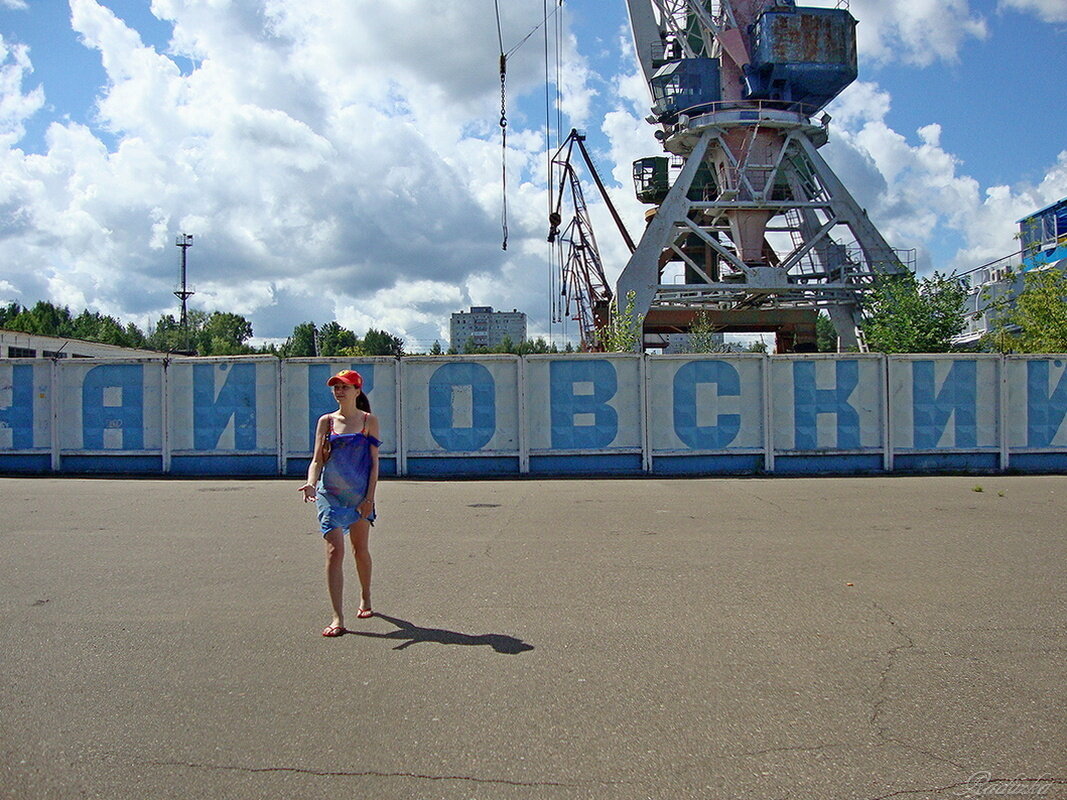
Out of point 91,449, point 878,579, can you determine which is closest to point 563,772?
point 878,579

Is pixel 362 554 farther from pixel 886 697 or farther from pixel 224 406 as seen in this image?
pixel 224 406

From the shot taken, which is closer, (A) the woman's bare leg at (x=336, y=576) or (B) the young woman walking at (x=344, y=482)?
(A) the woman's bare leg at (x=336, y=576)

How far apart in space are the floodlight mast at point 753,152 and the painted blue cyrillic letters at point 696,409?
27662 mm

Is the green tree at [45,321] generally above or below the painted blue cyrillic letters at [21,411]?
above

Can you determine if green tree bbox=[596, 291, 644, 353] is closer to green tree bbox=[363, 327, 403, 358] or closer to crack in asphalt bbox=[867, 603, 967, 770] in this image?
crack in asphalt bbox=[867, 603, 967, 770]

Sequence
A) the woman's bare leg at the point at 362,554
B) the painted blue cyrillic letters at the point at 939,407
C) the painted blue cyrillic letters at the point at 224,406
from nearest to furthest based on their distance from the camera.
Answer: the woman's bare leg at the point at 362,554 → the painted blue cyrillic letters at the point at 939,407 → the painted blue cyrillic letters at the point at 224,406

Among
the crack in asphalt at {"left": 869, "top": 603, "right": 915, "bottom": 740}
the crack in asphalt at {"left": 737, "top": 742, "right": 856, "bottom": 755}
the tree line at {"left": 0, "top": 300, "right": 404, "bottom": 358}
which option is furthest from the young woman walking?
the tree line at {"left": 0, "top": 300, "right": 404, "bottom": 358}

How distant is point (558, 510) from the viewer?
12.6 metres

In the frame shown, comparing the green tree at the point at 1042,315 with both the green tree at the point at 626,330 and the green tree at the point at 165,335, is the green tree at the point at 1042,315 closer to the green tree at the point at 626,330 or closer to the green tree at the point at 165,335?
the green tree at the point at 626,330

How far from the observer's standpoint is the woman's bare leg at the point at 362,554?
6.68m

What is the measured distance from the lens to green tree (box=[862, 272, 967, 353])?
123ft

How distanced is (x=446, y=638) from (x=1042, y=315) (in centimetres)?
2796

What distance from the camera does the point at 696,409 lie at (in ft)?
57.4

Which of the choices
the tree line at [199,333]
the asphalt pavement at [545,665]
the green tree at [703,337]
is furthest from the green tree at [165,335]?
the asphalt pavement at [545,665]
